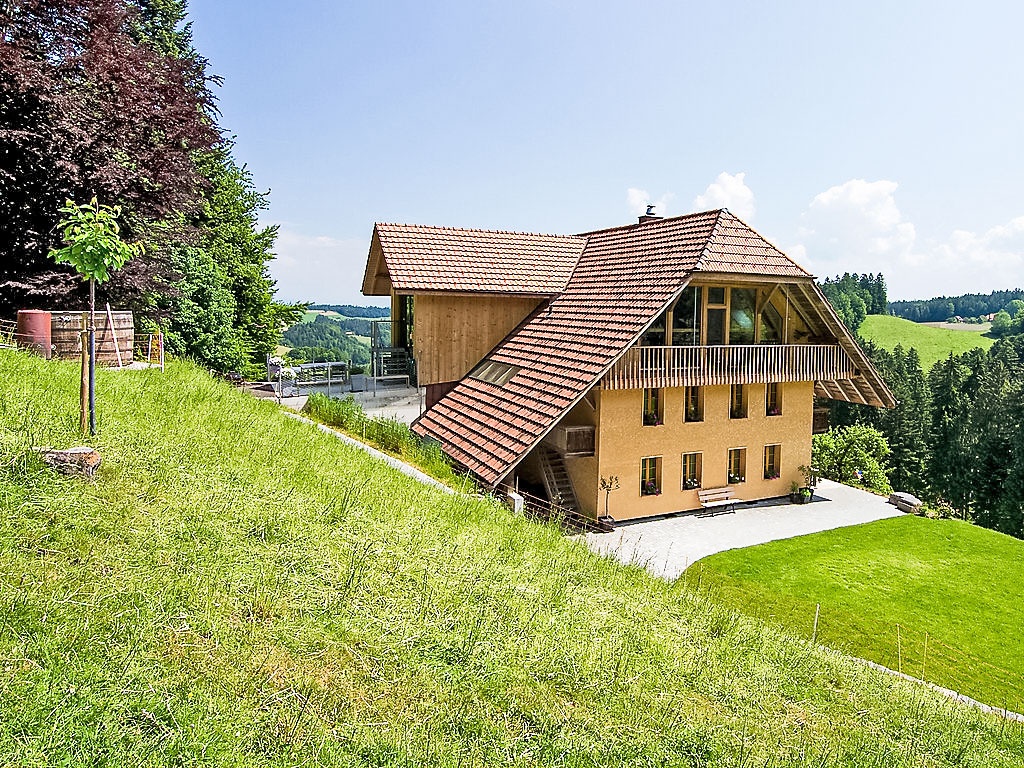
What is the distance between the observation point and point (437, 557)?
20.1 feet

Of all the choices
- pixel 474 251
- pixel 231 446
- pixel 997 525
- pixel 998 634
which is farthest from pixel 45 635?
pixel 997 525

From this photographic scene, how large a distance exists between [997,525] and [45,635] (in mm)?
52947

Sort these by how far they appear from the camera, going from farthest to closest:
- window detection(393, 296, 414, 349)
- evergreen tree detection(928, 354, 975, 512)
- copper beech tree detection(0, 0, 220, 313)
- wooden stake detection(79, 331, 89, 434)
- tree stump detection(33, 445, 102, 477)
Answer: evergreen tree detection(928, 354, 975, 512) < window detection(393, 296, 414, 349) < copper beech tree detection(0, 0, 220, 313) < wooden stake detection(79, 331, 89, 434) < tree stump detection(33, 445, 102, 477)

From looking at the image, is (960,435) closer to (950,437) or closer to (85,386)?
(950,437)

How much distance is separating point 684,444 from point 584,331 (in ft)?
12.3

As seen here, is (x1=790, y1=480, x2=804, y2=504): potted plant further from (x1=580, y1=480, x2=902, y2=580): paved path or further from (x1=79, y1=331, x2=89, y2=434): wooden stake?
(x1=79, y1=331, x2=89, y2=434): wooden stake

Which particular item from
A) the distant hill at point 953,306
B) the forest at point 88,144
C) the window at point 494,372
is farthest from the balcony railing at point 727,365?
the distant hill at point 953,306

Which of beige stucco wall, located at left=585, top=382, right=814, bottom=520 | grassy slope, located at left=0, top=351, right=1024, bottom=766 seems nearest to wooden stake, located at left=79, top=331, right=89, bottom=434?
grassy slope, located at left=0, top=351, right=1024, bottom=766

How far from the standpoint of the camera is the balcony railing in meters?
14.3

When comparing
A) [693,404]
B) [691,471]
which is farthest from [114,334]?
[691,471]

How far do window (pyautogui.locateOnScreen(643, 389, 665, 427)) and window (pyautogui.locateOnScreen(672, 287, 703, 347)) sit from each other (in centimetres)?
132

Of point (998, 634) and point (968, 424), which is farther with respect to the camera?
point (968, 424)

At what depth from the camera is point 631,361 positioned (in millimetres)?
14258

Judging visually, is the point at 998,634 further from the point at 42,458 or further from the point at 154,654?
the point at 42,458
